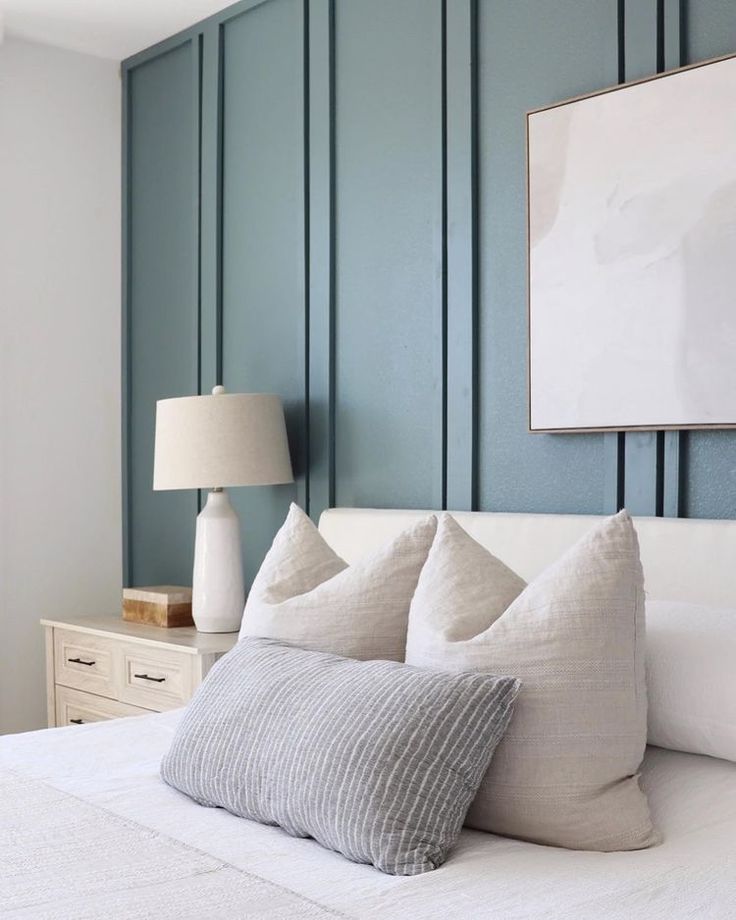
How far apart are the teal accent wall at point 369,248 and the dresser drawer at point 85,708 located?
50 cm

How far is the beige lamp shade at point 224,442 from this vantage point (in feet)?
9.84

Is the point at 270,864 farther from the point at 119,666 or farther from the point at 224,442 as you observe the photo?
the point at 119,666

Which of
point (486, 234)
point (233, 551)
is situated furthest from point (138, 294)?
point (486, 234)

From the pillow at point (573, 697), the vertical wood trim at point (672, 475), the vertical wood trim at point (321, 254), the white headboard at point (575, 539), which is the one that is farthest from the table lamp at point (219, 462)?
the pillow at point (573, 697)

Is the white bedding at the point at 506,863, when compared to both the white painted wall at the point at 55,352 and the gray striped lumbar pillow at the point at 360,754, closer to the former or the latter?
the gray striped lumbar pillow at the point at 360,754

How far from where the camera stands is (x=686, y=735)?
1726 millimetres

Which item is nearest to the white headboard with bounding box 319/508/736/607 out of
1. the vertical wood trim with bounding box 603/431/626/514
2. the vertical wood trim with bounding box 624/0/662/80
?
the vertical wood trim with bounding box 603/431/626/514

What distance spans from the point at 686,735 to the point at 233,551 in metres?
1.69

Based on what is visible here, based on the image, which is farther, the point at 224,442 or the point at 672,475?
the point at 224,442

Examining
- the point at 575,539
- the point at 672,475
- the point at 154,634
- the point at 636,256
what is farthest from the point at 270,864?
the point at 154,634

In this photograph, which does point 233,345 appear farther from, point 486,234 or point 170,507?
point 486,234

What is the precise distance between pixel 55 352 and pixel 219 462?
1035mm

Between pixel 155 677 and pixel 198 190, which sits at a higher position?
pixel 198 190

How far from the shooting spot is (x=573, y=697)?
156cm
